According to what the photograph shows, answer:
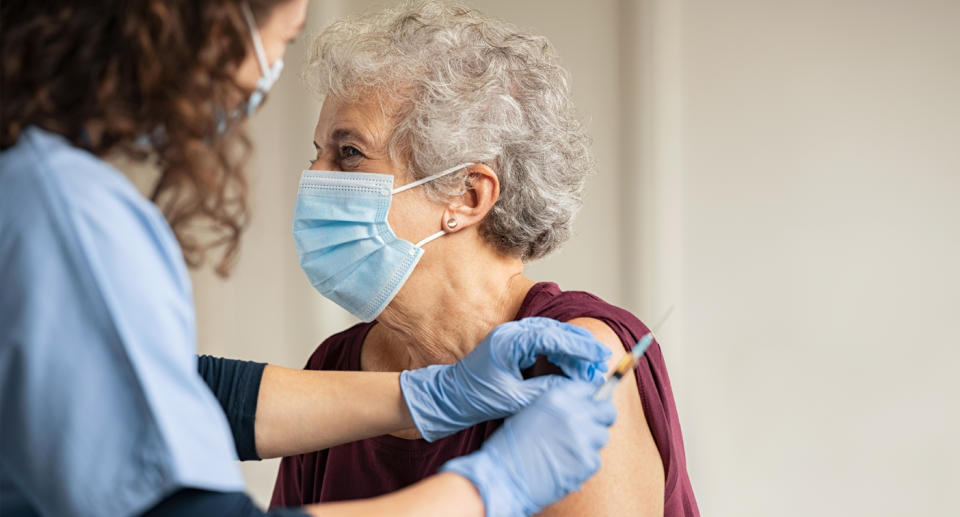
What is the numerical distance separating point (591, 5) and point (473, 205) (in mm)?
1524

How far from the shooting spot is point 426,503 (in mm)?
941

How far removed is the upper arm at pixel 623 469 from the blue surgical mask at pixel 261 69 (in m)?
0.64

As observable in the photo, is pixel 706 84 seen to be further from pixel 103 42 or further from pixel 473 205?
pixel 103 42

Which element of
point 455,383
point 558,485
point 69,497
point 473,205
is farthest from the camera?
point 473,205

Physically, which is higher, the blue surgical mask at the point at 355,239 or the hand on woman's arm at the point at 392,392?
the blue surgical mask at the point at 355,239

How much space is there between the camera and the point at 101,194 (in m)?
0.77

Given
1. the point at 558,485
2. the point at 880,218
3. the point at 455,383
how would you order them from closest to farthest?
the point at 558,485 → the point at 455,383 → the point at 880,218

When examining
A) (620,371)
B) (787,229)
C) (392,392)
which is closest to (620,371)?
(620,371)

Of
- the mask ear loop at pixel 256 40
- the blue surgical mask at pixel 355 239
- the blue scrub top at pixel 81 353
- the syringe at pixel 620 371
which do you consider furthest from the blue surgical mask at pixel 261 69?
the syringe at pixel 620 371

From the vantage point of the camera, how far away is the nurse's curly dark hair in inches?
32.6

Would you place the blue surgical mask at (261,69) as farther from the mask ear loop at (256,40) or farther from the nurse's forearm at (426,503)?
the nurse's forearm at (426,503)

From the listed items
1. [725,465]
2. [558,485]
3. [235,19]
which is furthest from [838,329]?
[235,19]

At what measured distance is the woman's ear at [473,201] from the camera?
1.50 metres

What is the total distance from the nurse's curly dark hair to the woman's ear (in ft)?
2.13
